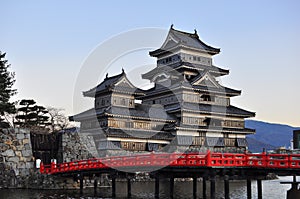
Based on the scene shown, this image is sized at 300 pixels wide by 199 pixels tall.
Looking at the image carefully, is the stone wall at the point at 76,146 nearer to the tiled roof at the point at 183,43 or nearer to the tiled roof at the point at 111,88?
the tiled roof at the point at 111,88

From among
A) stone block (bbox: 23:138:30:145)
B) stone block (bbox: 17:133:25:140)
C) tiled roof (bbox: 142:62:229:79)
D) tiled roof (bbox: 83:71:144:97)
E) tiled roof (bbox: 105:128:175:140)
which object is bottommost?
stone block (bbox: 23:138:30:145)

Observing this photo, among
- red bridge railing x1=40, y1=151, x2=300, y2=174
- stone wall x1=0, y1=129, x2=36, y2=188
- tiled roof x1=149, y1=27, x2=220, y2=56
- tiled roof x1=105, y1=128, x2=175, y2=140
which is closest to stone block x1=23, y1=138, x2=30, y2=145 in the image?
stone wall x1=0, y1=129, x2=36, y2=188

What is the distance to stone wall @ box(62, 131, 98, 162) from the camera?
123 ft

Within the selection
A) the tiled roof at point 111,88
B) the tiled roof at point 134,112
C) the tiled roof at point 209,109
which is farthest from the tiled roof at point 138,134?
the tiled roof at point 111,88

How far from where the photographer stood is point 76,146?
3816cm

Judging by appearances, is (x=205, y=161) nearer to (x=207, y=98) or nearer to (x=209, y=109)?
(x=209, y=109)

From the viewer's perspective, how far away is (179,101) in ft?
189

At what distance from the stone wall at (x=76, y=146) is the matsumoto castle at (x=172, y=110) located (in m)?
10.1

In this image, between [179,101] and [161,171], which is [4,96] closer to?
[161,171]

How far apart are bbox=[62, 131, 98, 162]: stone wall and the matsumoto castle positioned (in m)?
10.1

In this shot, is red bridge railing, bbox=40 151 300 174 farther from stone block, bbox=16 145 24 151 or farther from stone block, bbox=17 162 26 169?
stone block, bbox=16 145 24 151

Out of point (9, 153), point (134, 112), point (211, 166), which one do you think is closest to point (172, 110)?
point (134, 112)

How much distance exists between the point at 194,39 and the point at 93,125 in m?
22.2

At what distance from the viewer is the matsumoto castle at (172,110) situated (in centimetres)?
5241
